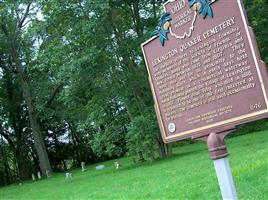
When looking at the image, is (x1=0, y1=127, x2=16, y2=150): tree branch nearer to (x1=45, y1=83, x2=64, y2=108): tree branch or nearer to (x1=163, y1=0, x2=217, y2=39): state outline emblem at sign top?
(x1=45, y1=83, x2=64, y2=108): tree branch

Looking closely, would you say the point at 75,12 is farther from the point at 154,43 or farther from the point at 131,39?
the point at 154,43

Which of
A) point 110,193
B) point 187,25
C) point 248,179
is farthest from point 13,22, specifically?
point 187,25

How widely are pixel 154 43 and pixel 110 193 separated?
7.75m

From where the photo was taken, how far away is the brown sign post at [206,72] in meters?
5.78

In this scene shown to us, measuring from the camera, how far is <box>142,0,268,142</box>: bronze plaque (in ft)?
18.9

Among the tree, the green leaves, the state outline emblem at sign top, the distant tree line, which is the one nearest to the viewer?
the state outline emblem at sign top

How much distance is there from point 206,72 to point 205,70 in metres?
0.03

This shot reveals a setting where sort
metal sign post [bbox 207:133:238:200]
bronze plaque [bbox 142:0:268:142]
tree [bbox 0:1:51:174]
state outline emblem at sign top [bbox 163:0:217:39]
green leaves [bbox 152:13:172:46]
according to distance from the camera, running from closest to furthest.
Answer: bronze plaque [bbox 142:0:268:142]
metal sign post [bbox 207:133:238:200]
state outline emblem at sign top [bbox 163:0:217:39]
green leaves [bbox 152:13:172:46]
tree [bbox 0:1:51:174]

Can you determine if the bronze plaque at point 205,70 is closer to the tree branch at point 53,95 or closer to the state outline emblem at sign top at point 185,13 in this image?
the state outline emblem at sign top at point 185,13

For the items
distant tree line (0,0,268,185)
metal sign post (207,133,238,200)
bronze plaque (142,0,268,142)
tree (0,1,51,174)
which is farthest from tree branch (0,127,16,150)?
metal sign post (207,133,238,200)

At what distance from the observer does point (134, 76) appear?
24.0 metres

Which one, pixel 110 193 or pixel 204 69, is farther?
pixel 110 193

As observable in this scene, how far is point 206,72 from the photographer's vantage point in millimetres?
6188

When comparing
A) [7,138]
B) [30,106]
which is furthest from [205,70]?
[7,138]
